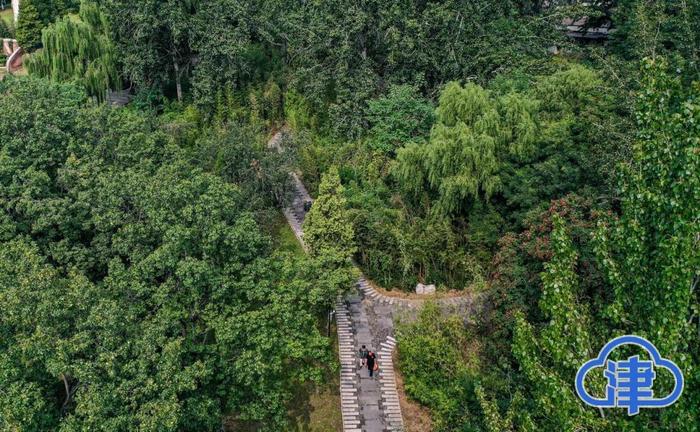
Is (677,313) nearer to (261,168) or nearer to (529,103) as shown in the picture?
(529,103)

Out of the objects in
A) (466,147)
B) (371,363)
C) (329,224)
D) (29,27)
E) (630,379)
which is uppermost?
(29,27)

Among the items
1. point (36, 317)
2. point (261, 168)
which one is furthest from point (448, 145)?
point (36, 317)

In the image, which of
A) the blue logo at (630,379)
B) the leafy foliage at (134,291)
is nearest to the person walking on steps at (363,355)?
the leafy foliage at (134,291)

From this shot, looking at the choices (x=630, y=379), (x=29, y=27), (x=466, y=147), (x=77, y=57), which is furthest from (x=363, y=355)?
(x=29, y=27)

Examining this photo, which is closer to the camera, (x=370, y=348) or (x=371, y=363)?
(x=371, y=363)

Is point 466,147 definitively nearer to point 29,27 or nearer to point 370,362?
point 370,362

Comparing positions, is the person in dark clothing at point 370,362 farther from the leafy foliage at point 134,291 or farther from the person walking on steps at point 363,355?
the leafy foliage at point 134,291
